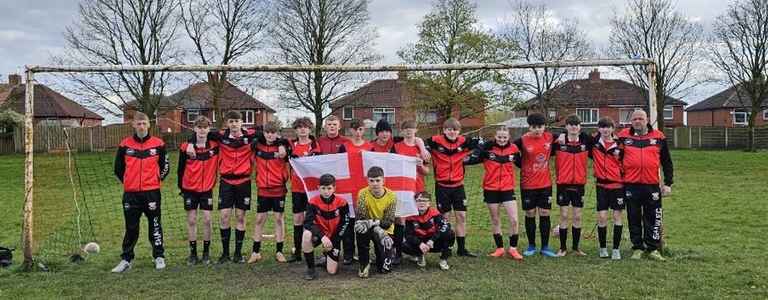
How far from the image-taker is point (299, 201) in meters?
7.61

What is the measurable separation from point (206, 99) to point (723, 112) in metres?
46.5

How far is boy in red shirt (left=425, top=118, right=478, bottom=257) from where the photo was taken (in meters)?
7.57

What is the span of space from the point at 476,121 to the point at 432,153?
25.0 meters

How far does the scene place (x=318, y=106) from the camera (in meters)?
26.3

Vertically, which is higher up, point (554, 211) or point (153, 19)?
point (153, 19)

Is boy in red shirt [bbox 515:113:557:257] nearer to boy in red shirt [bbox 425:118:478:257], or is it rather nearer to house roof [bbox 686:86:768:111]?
boy in red shirt [bbox 425:118:478:257]

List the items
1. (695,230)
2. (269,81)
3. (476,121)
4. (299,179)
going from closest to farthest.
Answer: (299,179) → (695,230) → (269,81) → (476,121)

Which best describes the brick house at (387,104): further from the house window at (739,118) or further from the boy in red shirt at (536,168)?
the house window at (739,118)

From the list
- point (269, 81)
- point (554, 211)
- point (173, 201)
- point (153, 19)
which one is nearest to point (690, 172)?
point (554, 211)

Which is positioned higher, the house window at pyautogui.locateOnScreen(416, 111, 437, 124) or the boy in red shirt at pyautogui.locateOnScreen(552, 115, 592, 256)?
the house window at pyautogui.locateOnScreen(416, 111, 437, 124)

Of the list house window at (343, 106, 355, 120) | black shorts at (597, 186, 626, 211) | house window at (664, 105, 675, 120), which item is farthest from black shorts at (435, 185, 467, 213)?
house window at (664, 105, 675, 120)

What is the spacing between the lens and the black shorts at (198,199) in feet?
24.3

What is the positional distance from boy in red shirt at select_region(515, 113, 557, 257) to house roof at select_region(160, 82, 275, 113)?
63.6ft

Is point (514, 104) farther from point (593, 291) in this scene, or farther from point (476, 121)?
point (593, 291)
